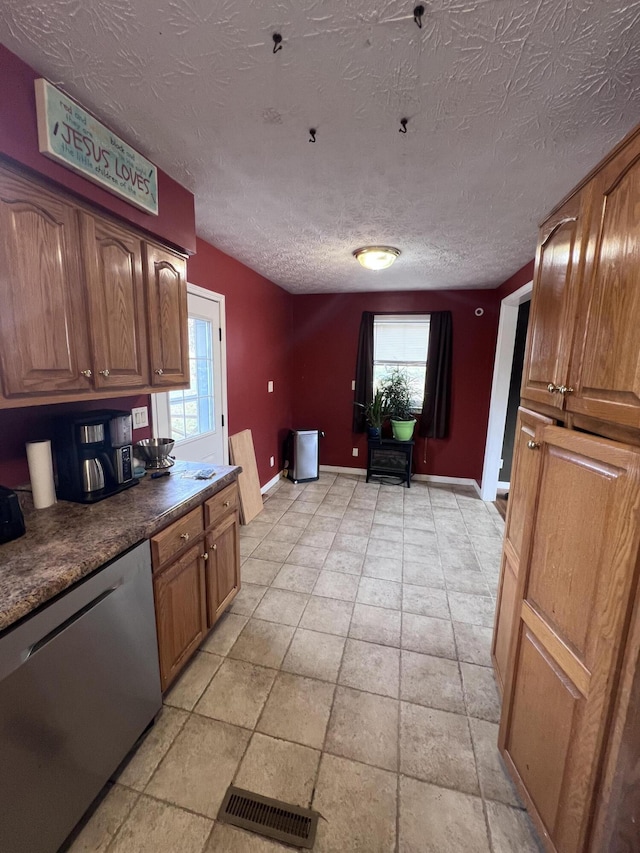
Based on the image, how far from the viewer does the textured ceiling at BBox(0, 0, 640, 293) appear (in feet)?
3.05

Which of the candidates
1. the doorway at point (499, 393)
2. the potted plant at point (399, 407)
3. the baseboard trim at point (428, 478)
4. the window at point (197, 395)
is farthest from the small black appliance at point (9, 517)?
the doorway at point (499, 393)

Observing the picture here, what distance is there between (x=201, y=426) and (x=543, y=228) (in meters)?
2.57

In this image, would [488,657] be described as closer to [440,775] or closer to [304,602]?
[440,775]

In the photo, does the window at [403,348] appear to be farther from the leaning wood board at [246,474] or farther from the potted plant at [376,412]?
the leaning wood board at [246,474]

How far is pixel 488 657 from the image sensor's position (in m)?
1.90

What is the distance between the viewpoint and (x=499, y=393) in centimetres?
392

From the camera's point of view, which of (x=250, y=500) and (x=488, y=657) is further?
(x=250, y=500)

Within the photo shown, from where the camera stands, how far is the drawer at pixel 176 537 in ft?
4.58

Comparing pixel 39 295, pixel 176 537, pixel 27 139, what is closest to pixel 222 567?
pixel 176 537

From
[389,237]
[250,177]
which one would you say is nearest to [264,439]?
[389,237]

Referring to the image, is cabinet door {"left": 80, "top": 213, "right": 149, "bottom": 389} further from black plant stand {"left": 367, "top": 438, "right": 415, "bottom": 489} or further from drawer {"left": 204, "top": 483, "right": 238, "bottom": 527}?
black plant stand {"left": 367, "top": 438, "right": 415, "bottom": 489}

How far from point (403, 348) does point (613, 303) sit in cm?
378

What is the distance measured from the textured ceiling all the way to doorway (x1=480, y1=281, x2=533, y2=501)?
6.20 feet

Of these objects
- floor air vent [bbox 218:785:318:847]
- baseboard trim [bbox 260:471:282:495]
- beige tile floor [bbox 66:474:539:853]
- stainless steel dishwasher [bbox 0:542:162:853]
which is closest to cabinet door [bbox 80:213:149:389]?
stainless steel dishwasher [bbox 0:542:162:853]
